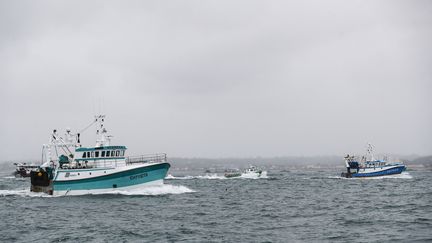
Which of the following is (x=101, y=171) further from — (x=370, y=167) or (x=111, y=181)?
(x=370, y=167)

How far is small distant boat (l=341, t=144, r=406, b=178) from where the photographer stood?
108250mm

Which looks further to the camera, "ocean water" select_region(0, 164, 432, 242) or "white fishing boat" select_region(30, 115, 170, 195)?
"white fishing boat" select_region(30, 115, 170, 195)

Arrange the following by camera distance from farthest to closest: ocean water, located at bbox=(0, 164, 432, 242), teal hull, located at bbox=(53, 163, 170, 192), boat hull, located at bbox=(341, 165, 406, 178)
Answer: boat hull, located at bbox=(341, 165, 406, 178) → teal hull, located at bbox=(53, 163, 170, 192) → ocean water, located at bbox=(0, 164, 432, 242)

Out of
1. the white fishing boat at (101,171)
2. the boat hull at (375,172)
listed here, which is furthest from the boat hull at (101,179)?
the boat hull at (375,172)

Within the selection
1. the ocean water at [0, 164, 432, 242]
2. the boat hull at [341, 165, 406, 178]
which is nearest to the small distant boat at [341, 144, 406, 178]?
the boat hull at [341, 165, 406, 178]

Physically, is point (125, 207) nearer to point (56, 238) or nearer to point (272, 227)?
point (56, 238)

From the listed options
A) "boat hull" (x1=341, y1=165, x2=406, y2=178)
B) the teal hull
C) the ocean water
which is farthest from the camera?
"boat hull" (x1=341, y1=165, x2=406, y2=178)

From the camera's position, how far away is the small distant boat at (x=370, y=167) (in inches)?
4262

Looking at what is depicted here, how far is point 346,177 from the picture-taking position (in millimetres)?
→ 111062

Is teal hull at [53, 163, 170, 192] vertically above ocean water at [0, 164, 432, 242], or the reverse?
teal hull at [53, 163, 170, 192]

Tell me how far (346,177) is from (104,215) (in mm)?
81802

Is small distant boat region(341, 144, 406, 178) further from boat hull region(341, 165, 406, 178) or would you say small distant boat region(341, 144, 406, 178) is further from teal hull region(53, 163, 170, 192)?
teal hull region(53, 163, 170, 192)

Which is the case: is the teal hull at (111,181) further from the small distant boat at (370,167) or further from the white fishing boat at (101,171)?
the small distant boat at (370,167)

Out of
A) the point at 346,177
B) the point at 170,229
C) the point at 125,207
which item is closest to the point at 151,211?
the point at 125,207
